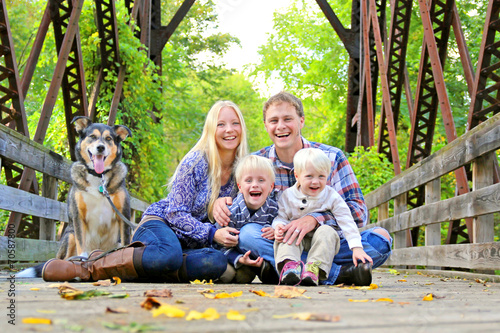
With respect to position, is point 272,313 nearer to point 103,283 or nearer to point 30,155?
point 103,283

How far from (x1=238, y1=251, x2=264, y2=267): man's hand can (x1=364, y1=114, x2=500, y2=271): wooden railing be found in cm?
159

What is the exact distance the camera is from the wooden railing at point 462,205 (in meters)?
4.13

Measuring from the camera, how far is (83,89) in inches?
327

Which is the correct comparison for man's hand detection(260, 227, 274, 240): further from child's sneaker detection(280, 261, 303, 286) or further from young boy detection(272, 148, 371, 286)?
child's sneaker detection(280, 261, 303, 286)

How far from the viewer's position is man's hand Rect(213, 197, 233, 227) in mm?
3979

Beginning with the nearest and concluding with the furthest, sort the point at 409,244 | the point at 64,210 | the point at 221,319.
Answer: the point at 221,319 → the point at 64,210 → the point at 409,244

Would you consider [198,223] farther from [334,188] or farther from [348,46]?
[348,46]

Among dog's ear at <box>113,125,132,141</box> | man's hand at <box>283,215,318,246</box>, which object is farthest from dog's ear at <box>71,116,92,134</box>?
man's hand at <box>283,215,318,246</box>

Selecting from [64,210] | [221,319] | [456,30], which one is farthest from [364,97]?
[221,319]

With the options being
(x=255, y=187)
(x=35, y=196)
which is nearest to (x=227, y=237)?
(x=255, y=187)

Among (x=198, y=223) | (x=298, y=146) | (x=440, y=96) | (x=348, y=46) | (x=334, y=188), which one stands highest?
(x=348, y=46)

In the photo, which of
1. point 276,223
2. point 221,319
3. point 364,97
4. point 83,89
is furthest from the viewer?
point 364,97

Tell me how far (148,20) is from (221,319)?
12.0m

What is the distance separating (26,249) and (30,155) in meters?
0.87
